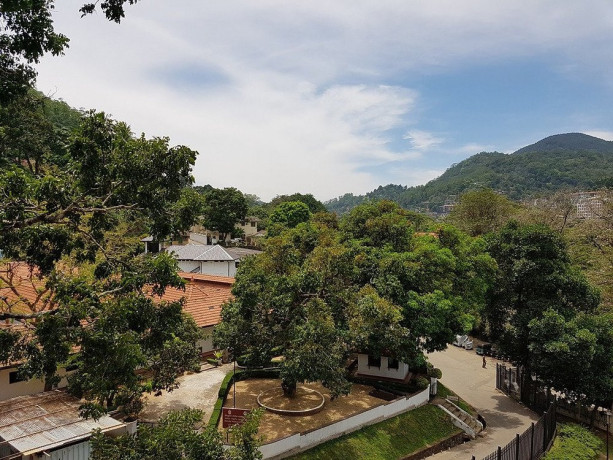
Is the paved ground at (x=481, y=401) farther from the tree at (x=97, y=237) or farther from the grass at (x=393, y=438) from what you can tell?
the tree at (x=97, y=237)

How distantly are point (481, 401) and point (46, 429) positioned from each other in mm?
19173

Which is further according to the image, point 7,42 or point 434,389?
point 434,389

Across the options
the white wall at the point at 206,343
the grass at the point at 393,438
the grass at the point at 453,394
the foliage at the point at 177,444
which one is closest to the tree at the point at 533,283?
the grass at the point at 453,394

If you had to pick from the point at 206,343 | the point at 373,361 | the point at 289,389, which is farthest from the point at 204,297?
the point at 373,361

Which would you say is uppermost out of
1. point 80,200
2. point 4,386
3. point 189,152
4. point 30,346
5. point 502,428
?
point 189,152

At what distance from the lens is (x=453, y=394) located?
71.3 feet

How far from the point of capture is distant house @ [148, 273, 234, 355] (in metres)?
21.7

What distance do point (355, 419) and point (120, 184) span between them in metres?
12.3

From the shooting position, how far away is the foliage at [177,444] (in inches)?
242

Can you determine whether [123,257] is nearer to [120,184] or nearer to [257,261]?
[120,184]

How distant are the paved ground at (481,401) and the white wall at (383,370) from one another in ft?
12.2

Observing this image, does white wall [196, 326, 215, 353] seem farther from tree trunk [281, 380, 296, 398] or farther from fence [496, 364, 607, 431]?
fence [496, 364, 607, 431]

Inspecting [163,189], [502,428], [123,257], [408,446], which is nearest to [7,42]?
[163,189]

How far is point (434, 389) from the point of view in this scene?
67.5 feet
